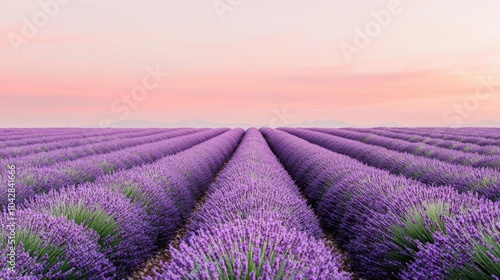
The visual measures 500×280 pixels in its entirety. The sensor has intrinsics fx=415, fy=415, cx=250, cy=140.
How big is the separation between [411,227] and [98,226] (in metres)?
2.67

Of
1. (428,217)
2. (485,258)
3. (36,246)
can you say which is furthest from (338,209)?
(36,246)

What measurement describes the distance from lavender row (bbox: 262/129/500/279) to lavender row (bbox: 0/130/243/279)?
2.27 meters

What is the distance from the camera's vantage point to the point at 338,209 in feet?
18.5

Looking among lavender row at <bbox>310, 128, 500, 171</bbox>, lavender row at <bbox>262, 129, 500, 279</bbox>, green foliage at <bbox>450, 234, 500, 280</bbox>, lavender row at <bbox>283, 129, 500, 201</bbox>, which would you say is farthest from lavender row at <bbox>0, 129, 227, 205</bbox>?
lavender row at <bbox>310, 128, 500, 171</bbox>

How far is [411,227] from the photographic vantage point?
10.8 ft

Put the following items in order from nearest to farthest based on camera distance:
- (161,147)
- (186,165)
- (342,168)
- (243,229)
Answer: (243,229) → (342,168) → (186,165) → (161,147)

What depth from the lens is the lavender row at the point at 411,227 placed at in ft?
8.02

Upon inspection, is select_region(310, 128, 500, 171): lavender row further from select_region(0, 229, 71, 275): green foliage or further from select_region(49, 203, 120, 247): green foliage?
select_region(0, 229, 71, 275): green foliage

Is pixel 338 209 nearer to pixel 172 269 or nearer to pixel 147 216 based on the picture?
pixel 147 216

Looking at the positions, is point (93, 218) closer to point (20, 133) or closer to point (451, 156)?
point (451, 156)

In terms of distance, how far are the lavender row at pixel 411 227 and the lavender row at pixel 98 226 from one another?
2266mm

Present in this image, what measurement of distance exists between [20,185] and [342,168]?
191 inches

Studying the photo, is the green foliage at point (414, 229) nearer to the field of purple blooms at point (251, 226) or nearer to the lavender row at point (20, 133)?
the field of purple blooms at point (251, 226)

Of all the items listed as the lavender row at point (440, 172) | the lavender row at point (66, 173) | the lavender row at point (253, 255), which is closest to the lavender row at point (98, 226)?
the lavender row at point (253, 255)
